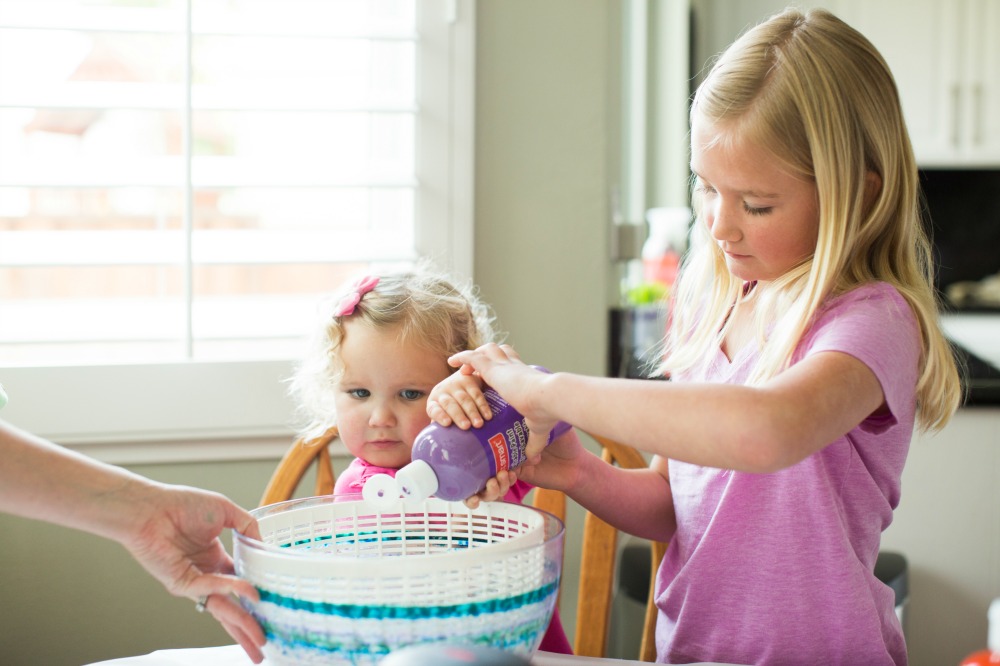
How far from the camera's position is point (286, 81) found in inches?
63.8

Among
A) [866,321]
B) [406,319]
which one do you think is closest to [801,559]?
[866,321]

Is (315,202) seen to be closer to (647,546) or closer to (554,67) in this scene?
(554,67)

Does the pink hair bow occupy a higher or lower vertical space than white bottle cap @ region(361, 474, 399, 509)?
higher

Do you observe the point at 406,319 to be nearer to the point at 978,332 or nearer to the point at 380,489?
the point at 380,489

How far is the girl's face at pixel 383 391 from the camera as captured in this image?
112 cm

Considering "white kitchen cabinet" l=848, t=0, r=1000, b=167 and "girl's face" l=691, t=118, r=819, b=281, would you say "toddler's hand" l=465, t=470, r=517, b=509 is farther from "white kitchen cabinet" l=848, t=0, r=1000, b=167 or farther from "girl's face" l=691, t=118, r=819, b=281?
"white kitchen cabinet" l=848, t=0, r=1000, b=167

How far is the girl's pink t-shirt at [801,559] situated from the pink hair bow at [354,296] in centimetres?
42

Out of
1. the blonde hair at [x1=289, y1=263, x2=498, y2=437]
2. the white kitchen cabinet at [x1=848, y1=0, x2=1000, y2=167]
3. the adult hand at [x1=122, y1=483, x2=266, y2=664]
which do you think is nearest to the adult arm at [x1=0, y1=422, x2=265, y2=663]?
the adult hand at [x1=122, y1=483, x2=266, y2=664]

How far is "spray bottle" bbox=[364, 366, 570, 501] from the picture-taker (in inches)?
31.9

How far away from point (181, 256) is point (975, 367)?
149 centimetres

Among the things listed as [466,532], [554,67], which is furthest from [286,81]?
[466,532]

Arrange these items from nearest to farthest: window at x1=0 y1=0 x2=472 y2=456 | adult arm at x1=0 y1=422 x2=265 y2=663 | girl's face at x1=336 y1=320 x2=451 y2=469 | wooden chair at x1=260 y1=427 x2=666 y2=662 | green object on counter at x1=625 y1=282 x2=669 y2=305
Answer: adult arm at x1=0 y1=422 x2=265 y2=663, girl's face at x1=336 y1=320 x2=451 y2=469, wooden chair at x1=260 y1=427 x2=666 y2=662, window at x1=0 y1=0 x2=472 y2=456, green object on counter at x1=625 y1=282 x2=669 y2=305

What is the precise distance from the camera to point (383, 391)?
1122 millimetres

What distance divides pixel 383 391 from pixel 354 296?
0.12 m
